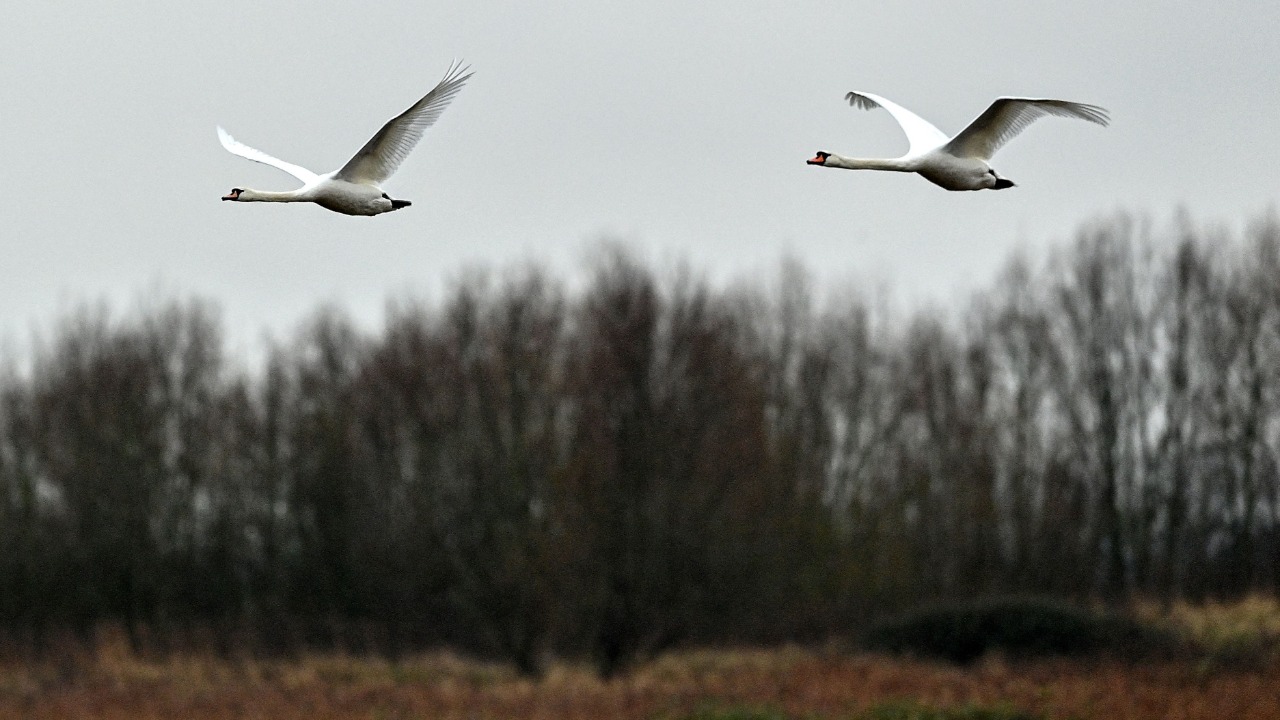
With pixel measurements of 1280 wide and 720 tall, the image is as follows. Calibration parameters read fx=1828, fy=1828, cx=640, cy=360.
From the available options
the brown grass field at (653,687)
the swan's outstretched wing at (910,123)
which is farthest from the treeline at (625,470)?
the swan's outstretched wing at (910,123)

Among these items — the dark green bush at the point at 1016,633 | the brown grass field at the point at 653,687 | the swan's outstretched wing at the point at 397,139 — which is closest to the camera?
the swan's outstretched wing at the point at 397,139

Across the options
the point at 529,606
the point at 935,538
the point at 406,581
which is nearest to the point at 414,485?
the point at 406,581

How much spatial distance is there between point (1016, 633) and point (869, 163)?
2125 centimetres

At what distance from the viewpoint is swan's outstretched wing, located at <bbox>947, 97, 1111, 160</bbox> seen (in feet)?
47.0

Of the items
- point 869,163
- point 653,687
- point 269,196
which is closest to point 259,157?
point 269,196

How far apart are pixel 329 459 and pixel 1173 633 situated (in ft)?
72.5

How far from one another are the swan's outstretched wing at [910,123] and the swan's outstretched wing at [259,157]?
198 inches

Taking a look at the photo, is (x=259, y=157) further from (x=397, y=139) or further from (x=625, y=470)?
(x=625, y=470)

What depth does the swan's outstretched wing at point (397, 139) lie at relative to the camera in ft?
44.1

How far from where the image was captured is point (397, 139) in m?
14.0

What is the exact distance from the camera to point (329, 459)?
153 feet

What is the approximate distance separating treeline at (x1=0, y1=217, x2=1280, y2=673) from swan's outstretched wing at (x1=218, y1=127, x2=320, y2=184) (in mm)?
19458

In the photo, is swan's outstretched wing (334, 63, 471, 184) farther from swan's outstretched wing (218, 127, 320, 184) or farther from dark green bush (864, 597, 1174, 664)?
dark green bush (864, 597, 1174, 664)

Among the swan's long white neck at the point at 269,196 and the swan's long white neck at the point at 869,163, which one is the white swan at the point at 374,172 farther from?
the swan's long white neck at the point at 869,163
